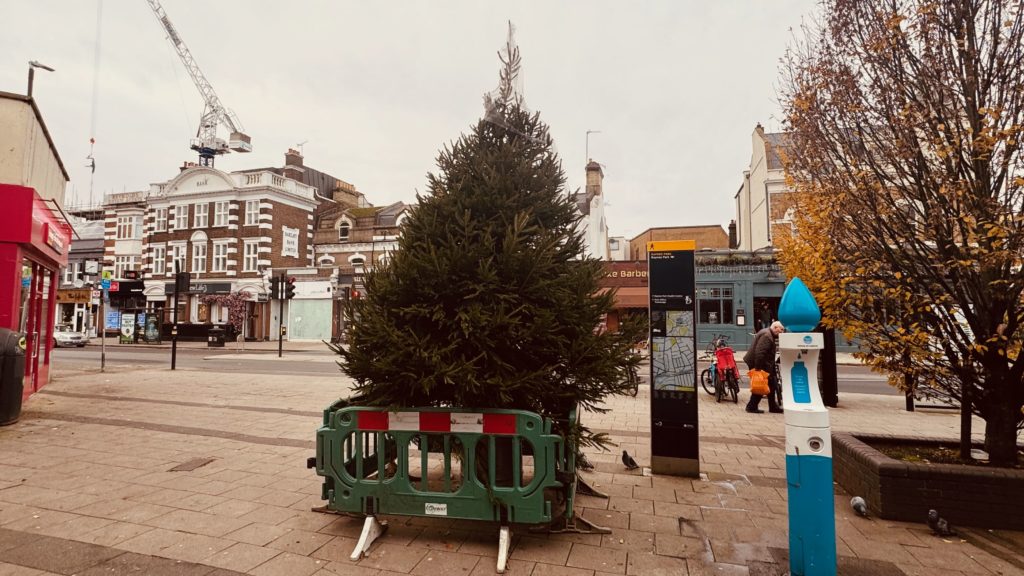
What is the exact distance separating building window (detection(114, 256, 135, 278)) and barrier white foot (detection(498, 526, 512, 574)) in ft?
163

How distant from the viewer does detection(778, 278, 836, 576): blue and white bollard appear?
302cm

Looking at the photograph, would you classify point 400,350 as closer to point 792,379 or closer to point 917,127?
point 792,379

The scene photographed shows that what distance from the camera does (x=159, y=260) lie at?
131ft

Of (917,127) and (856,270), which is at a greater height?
(917,127)

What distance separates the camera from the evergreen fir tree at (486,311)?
3654 mm

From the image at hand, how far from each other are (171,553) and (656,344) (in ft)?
15.3

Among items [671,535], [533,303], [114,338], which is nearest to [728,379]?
[671,535]

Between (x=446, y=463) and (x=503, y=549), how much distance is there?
685mm

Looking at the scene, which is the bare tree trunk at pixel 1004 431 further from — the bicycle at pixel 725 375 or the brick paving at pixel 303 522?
the bicycle at pixel 725 375

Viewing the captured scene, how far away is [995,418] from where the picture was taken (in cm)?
455

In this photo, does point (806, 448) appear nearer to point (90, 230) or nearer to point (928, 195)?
point (928, 195)

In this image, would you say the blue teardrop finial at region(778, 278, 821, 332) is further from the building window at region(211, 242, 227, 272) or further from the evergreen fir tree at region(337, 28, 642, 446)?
the building window at region(211, 242, 227, 272)

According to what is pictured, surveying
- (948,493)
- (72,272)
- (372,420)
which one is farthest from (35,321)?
(72,272)

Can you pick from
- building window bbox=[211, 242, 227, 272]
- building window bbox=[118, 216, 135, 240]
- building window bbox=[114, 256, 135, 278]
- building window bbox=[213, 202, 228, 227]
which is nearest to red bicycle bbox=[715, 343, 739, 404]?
building window bbox=[211, 242, 227, 272]
